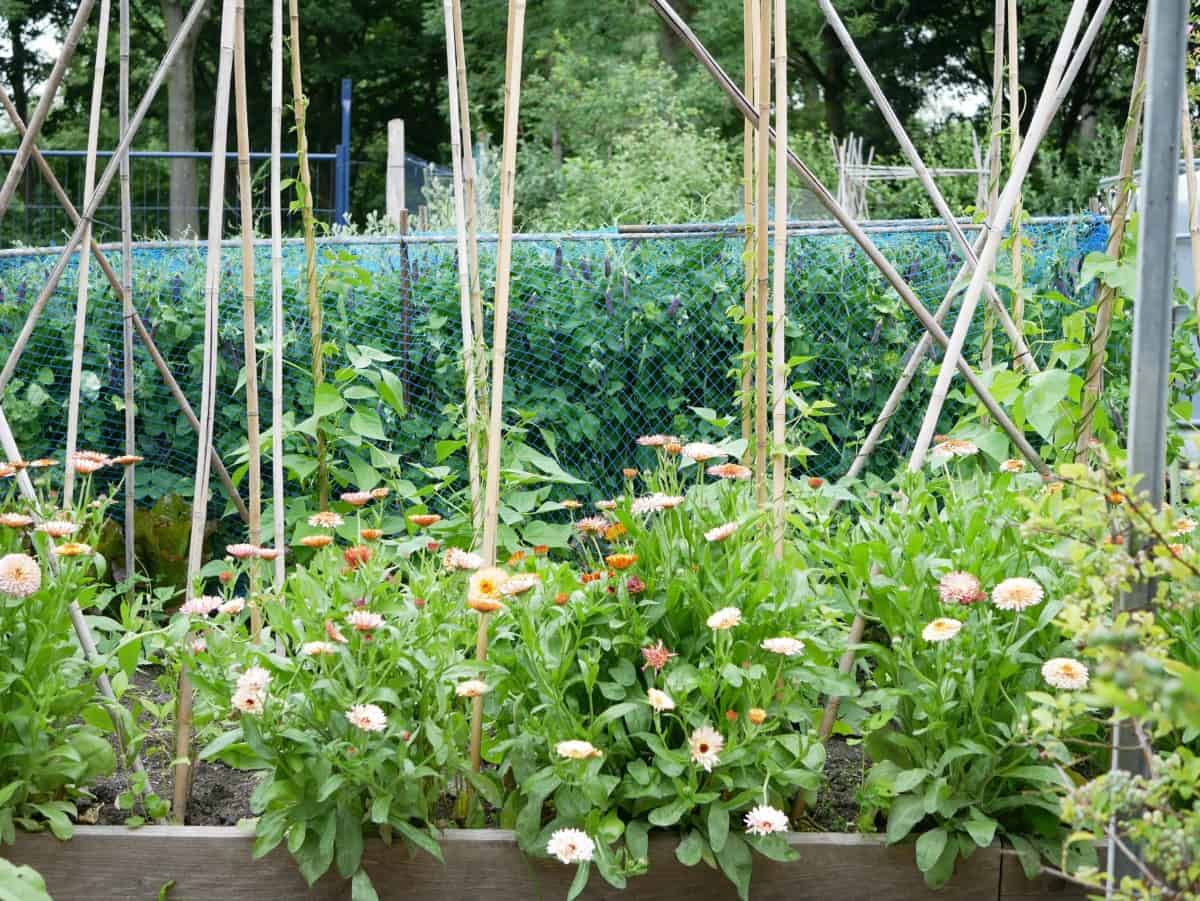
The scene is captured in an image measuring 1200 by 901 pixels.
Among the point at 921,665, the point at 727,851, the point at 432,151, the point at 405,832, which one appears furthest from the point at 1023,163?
the point at 432,151

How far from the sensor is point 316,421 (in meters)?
3.07

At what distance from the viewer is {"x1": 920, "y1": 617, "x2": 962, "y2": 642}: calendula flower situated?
1.90 metres

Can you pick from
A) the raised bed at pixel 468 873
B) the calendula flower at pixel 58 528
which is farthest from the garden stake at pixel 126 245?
the raised bed at pixel 468 873

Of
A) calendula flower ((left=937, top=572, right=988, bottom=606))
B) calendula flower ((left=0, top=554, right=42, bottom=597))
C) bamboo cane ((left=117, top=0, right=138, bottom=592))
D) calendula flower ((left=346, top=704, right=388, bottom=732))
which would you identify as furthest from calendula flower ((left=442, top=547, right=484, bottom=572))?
bamboo cane ((left=117, top=0, right=138, bottom=592))

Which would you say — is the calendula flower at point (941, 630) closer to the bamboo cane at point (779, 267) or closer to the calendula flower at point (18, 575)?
the bamboo cane at point (779, 267)

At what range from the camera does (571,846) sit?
1836mm

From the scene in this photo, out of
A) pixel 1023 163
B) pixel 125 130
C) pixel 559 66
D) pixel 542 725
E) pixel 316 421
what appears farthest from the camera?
pixel 559 66

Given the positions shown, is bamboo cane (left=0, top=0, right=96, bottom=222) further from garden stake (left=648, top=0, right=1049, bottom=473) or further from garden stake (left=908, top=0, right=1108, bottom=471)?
garden stake (left=908, top=0, right=1108, bottom=471)

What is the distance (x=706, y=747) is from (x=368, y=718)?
1.67 feet

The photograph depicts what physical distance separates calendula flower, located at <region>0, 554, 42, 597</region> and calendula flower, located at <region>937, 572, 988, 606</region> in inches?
55.9

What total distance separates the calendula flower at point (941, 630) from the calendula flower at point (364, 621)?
831mm

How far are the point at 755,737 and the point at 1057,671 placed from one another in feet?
1.54

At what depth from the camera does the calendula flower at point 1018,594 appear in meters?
1.92

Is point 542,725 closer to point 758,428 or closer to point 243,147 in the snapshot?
point 758,428
